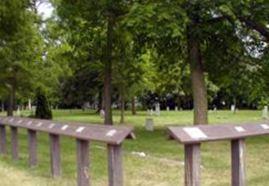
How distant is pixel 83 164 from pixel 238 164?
2.51 metres

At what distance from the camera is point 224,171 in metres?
12.6

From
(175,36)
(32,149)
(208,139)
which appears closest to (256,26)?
(175,36)

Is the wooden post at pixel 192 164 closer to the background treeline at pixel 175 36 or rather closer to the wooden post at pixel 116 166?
the wooden post at pixel 116 166

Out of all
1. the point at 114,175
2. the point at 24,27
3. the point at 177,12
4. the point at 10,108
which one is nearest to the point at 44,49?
the point at 10,108

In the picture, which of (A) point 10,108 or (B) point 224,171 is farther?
(A) point 10,108

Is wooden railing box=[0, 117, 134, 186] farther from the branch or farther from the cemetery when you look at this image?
the branch

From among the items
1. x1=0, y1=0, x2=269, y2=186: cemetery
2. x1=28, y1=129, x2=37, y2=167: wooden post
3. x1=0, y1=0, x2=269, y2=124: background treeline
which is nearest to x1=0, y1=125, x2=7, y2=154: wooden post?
x1=0, y1=0, x2=269, y2=186: cemetery

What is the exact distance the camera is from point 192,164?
7.56 metres

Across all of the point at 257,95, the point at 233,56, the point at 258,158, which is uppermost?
the point at 233,56

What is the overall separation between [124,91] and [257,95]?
18177mm

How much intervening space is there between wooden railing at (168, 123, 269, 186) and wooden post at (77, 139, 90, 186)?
90.0 inches

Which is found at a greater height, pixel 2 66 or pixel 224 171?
pixel 2 66

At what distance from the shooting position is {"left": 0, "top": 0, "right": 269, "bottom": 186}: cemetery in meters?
8.94

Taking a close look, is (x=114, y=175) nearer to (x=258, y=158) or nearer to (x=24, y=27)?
(x=258, y=158)
